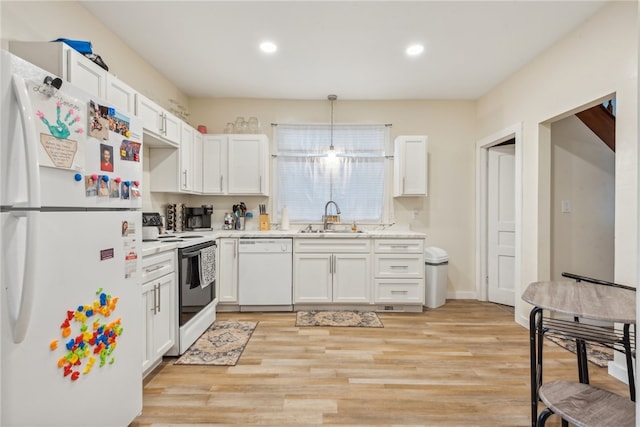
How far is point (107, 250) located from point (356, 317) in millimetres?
2634

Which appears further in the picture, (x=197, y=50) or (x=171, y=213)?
(x=171, y=213)

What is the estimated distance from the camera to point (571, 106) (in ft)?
8.55

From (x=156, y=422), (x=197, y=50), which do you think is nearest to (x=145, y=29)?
(x=197, y=50)

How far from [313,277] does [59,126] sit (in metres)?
2.82

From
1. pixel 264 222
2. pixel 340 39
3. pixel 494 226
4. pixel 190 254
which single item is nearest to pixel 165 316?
pixel 190 254

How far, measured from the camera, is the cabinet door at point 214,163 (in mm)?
3877

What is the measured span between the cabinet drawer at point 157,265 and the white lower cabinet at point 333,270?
1.51 meters

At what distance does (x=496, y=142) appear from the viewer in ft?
12.5

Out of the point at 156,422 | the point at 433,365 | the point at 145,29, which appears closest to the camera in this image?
the point at 156,422

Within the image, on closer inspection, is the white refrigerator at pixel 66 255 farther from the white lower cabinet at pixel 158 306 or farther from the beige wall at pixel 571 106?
the beige wall at pixel 571 106

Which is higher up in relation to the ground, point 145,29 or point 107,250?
point 145,29

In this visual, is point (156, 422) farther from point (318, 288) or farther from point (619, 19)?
point (619, 19)

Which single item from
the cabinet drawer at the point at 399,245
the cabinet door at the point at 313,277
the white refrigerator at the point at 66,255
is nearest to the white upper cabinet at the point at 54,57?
the white refrigerator at the point at 66,255

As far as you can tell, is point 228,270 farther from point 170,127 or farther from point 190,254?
point 170,127
